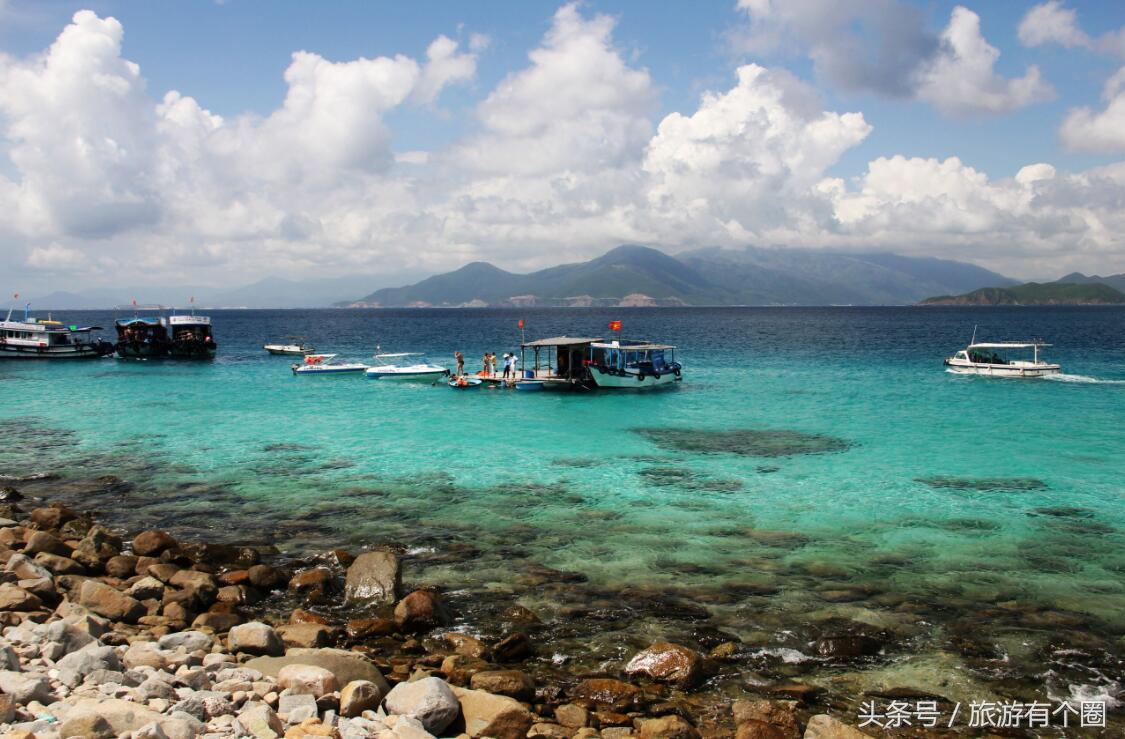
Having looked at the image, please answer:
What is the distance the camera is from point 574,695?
11.1 m

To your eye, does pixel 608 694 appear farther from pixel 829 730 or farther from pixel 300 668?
pixel 300 668

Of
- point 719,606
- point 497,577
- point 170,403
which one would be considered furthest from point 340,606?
point 170,403

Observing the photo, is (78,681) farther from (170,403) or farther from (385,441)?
(170,403)

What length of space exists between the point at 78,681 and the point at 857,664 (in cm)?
1169

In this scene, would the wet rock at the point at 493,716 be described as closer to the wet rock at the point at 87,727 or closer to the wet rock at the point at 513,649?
the wet rock at the point at 513,649

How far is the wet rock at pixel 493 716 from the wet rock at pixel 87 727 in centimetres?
418

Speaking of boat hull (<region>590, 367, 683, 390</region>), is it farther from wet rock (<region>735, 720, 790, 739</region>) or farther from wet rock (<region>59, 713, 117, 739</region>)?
wet rock (<region>59, 713, 117, 739</region>)

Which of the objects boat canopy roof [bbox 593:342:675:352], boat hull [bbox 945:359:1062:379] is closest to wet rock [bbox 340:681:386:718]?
boat canopy roof [bbox 593:342:675:352]

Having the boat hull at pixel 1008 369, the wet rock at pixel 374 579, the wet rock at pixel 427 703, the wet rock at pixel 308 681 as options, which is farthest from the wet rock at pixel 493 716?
the boat hull at pixel 1008 369

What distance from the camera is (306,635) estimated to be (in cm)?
1236

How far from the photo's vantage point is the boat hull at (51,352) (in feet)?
245

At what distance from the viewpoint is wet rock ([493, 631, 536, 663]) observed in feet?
40.3

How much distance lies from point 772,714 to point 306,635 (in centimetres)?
765

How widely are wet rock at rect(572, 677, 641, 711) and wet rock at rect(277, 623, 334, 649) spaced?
448 cm
